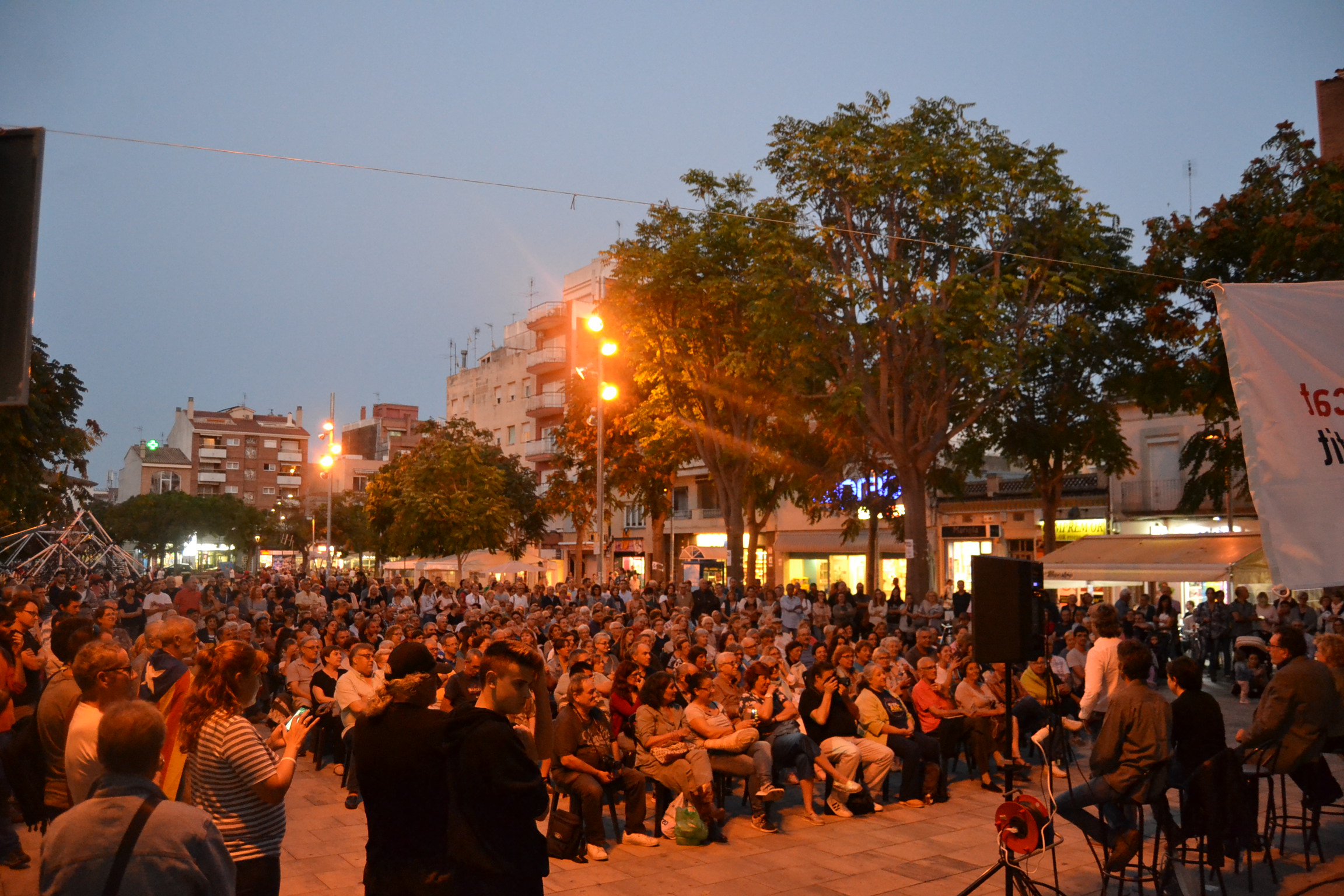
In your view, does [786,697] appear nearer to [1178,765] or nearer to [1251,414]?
[1178,765]

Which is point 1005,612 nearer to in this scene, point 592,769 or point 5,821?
point 592,769

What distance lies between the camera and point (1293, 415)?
4.97 metres

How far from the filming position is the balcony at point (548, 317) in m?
55.7

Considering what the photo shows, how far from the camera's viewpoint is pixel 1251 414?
499 cm

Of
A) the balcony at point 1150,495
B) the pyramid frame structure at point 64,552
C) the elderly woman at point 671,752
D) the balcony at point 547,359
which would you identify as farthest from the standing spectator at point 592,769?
the balcony at point 547,359

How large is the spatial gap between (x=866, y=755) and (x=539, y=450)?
47.2 metres

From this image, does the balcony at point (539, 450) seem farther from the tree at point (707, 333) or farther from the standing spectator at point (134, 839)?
the standing spectator at point (134, 839)

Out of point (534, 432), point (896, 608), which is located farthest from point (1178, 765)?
point (534, 432)

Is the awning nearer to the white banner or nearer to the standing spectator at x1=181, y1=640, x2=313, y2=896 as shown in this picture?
the white banner

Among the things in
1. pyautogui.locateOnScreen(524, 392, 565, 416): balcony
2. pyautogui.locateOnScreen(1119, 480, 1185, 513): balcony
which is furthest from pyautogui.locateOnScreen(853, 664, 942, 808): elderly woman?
pyautogui.locateOnScreen(524, 392, 565, 416): balcony

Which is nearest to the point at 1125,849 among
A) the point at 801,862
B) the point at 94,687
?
the point at 801,862

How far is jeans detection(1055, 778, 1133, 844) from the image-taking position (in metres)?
6.42

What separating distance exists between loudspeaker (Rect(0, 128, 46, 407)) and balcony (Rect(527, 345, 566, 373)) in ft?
171

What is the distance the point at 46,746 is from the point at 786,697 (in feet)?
21.6
